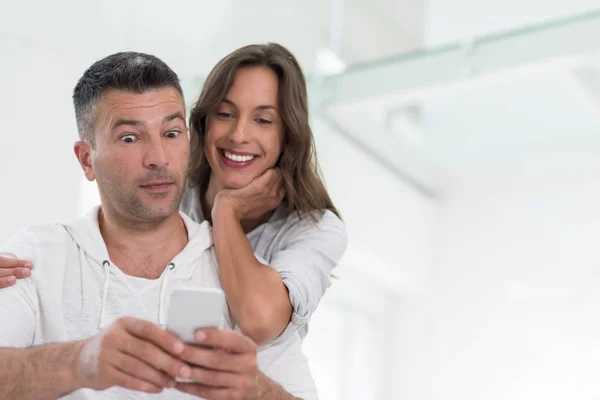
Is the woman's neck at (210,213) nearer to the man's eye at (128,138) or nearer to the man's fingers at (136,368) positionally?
the man's eye at (128,138)

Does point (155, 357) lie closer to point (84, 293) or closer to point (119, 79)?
point (84, 293)

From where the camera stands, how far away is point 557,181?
5.11 m

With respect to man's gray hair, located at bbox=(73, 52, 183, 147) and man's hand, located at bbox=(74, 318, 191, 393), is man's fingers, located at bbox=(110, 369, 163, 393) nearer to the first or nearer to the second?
man's hand, located at bbox=(74, 318, 191, 393)

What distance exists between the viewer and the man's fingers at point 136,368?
1444 mm

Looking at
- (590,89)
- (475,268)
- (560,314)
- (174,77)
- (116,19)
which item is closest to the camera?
(174,77)

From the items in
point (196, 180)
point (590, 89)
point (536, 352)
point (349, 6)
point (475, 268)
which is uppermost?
point (349, 6)

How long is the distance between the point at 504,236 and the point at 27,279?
3.85m

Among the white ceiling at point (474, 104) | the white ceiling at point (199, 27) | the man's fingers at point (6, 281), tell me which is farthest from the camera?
the white ceiling at point (474, 104)

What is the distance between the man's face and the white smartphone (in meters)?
0.47

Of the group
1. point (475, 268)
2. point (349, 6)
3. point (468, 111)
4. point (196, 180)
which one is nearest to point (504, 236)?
point (475, 268)

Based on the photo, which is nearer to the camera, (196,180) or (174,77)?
(174,77)

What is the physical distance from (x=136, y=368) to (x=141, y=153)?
0.53 meters

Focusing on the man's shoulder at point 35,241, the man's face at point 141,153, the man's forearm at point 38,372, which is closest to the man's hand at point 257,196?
the man's face at point 141,153

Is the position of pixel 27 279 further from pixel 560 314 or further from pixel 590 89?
pixel 560 314
